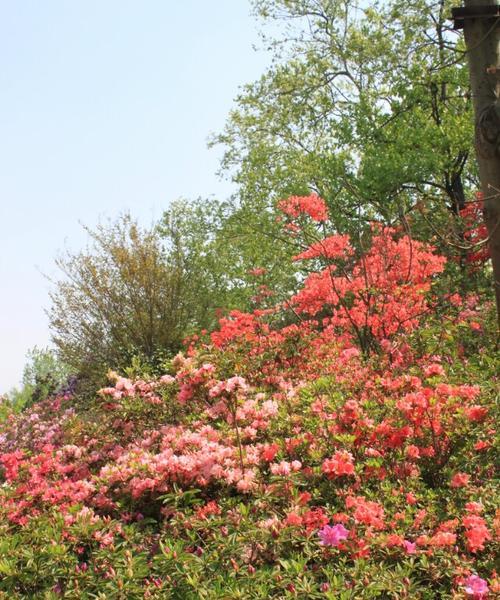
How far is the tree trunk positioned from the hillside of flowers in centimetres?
138

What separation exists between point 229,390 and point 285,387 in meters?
1.74

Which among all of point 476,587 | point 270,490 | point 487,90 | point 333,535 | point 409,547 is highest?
point 487,90

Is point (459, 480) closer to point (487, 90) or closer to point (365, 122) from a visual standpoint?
point (487, 90)

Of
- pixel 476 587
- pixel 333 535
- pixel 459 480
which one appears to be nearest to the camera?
pixel 476 587

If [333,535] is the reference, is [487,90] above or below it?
above

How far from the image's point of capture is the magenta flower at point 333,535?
3070 mm

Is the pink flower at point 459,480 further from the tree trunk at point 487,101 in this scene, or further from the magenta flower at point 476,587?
the tree trunk at point 487,101

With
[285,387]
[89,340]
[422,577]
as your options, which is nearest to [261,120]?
[89,340]

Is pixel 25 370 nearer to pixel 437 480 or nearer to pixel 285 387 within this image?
pixel 285 387

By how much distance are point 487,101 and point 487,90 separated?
11 cm

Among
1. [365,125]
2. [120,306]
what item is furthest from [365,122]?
[120,306]

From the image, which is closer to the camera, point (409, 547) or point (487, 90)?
point (409, 547)

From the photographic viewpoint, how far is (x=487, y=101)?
6004mm

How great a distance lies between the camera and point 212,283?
18172mm
